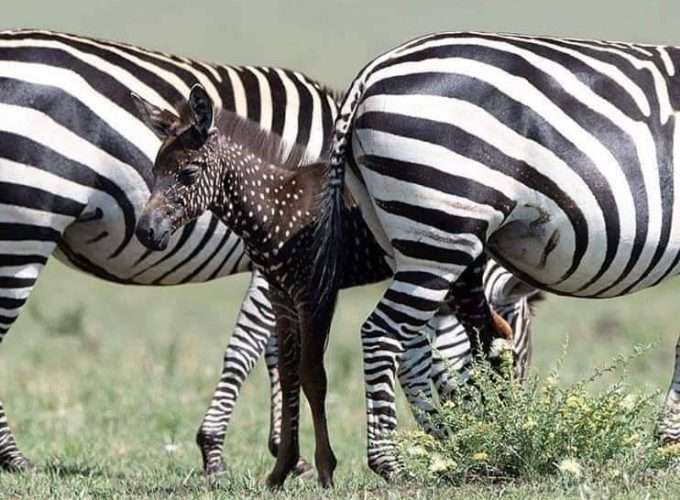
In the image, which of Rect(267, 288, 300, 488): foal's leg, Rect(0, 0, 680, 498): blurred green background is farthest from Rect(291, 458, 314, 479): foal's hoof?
Rect(267, 288, 300, 488): foal's leg

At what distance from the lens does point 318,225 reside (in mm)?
7547

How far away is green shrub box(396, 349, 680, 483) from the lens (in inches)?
277

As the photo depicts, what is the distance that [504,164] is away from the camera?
7141 millimetres

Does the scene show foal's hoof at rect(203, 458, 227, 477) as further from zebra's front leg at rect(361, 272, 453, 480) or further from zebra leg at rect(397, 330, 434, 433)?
zebra's front leg at rect(361, 272, 453, 480)

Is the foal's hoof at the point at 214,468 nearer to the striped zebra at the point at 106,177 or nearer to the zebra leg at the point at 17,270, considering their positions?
the striped zebra at the point at 106,177

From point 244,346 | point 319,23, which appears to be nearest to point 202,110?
point 244,346

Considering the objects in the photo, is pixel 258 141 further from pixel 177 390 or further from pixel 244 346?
pixel 177 390

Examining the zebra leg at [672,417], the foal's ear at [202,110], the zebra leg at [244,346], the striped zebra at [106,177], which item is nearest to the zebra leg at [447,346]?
the striped zebra at [106,177]

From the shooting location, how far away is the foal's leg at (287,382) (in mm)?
7914

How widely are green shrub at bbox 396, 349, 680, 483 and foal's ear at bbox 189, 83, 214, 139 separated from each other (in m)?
1.74

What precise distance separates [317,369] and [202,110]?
1.41 m

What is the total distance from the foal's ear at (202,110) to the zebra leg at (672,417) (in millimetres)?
2701

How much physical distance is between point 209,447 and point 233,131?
2516mm

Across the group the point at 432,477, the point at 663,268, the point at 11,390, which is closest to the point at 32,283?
the point at 432,477
